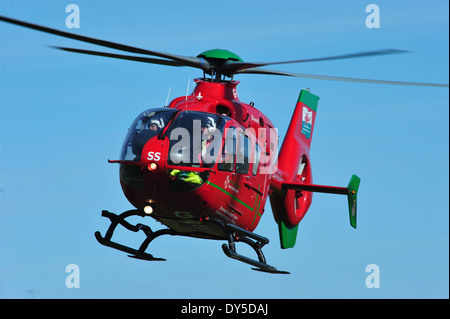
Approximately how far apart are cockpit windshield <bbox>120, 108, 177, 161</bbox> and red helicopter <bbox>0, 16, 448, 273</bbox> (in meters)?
0.02

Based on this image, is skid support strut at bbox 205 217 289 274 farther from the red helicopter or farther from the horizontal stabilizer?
the horizontal stabilizer

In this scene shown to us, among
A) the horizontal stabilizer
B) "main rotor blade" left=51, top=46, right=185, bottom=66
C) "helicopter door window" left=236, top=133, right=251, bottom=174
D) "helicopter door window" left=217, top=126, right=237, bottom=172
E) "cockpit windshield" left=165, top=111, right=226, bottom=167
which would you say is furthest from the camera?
the horizontal stabilizer

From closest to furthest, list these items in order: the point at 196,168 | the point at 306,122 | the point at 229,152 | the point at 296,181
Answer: the point at 196,168 → the point at 229,152 → the point at 296,181 → the point at 306,122

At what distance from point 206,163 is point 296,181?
22.7 feet

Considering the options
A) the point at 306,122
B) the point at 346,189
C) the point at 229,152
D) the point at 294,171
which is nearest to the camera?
the point at 229,152

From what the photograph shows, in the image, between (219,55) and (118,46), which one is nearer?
(118,46)

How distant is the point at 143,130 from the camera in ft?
71.7

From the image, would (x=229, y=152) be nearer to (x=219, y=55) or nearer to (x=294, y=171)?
(x=219, y=55)

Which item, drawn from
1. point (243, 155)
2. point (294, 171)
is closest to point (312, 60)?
point (243, 155)

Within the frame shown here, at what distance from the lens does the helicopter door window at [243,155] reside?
2248cm

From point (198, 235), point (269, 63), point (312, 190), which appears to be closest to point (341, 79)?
point (269, 63)

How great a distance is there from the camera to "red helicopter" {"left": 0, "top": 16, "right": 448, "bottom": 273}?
21.3 meters

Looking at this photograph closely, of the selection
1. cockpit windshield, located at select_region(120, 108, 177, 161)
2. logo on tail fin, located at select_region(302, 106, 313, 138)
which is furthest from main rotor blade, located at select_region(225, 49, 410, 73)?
logo on tail fin, located at select_region(302, 106, 313, 138)

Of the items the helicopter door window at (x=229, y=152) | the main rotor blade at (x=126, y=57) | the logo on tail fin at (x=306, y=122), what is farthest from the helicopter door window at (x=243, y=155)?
the logo on tail fin at (x=306, y=122)
